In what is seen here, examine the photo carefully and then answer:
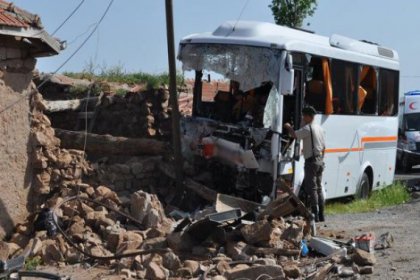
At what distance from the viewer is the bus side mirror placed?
10539 millimetres

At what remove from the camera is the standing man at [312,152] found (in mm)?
10914

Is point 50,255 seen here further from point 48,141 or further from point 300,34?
point 300,34

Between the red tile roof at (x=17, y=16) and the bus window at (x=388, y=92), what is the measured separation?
7.62 metres

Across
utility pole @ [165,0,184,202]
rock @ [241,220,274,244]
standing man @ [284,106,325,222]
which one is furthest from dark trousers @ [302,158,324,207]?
rock @ [241,220,274,244]

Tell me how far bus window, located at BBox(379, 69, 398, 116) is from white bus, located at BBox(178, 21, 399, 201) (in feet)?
2.15

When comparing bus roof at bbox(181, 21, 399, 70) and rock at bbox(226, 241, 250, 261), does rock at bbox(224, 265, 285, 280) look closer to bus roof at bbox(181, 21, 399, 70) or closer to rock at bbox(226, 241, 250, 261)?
rock at bbox(226, 241, 250, 261)

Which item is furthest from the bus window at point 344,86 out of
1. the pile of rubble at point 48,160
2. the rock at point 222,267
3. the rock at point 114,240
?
the rock at point 222,267

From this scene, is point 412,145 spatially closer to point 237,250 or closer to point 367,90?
point 367,90

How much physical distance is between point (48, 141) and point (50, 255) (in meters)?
2.19

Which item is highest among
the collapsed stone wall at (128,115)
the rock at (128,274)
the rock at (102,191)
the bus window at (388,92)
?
the bus window at (388,92)

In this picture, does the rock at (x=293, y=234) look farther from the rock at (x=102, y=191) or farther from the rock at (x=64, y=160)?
the rock at (x=64, y=160)

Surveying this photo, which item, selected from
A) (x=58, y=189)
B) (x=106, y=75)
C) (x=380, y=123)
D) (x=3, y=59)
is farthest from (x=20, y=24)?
(x=106, y=75)

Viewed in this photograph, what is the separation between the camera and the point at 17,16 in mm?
9664

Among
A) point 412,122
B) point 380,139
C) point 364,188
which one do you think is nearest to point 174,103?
point 364,188
